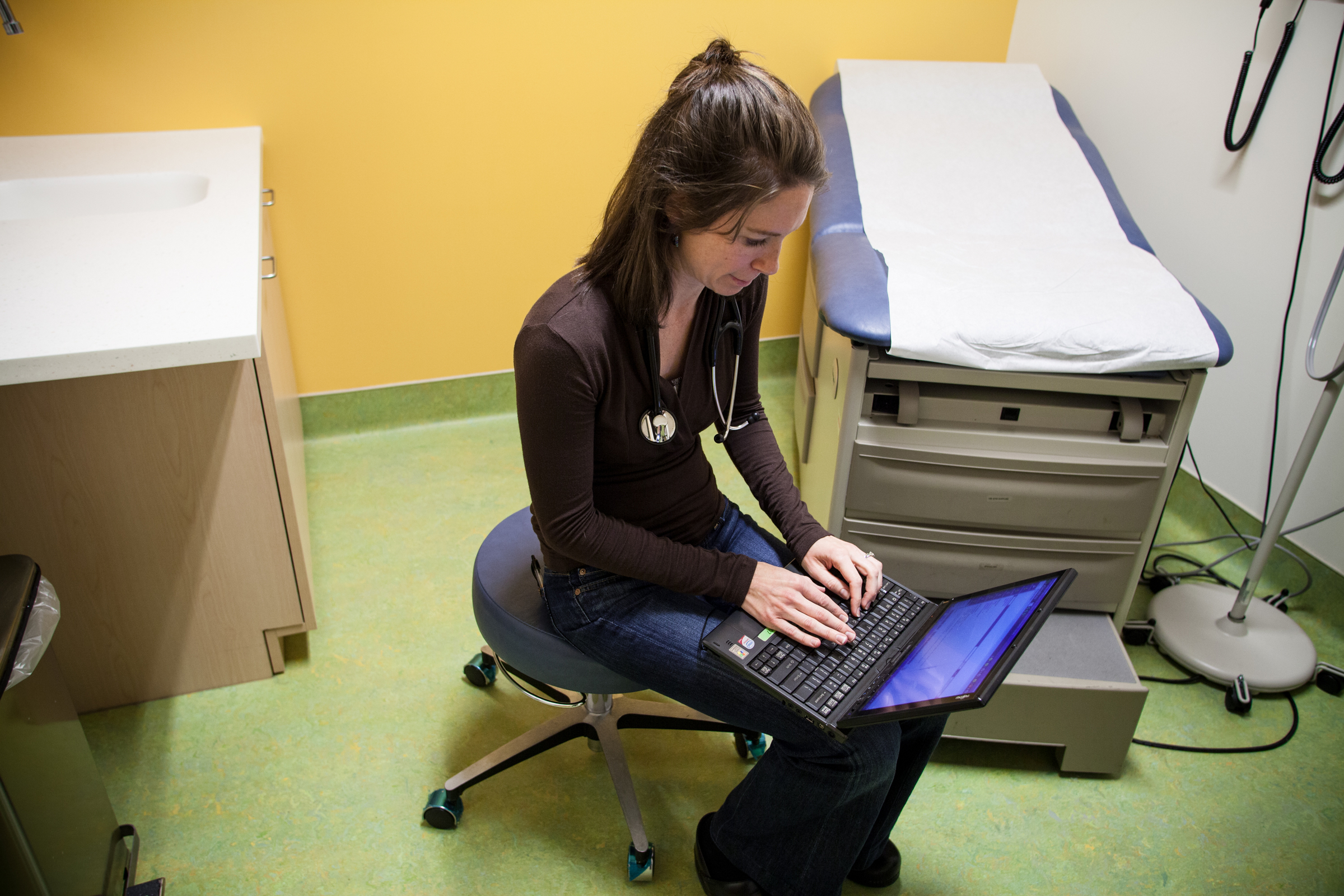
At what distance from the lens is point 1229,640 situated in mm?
1799

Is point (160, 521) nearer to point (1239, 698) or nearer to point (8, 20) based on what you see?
point (8, 20)

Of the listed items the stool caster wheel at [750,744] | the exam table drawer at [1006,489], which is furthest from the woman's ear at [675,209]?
the stool caster wheel at [750,744]

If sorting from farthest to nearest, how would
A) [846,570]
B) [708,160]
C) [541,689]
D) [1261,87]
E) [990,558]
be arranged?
1. [1261,87]
2. [990,558]
3. [541,689]
4. [846,570]
5. [708,160]

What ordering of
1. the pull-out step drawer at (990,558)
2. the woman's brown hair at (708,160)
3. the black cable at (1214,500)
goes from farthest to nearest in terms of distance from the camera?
the black cable at (1214,500) < the pull-out step drawer at (990,558) < the woman's brown hair at (708,160)

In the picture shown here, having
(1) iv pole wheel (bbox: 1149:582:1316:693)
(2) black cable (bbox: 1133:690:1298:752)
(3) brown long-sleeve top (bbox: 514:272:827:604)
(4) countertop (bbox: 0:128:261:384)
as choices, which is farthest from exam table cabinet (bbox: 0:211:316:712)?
(1) iv pole wheel (bbox: 1149:582:1316:693)

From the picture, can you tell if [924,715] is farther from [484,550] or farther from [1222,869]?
[1222,869]

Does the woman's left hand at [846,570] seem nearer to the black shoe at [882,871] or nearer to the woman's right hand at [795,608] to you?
the woman's right hand at [795,608]

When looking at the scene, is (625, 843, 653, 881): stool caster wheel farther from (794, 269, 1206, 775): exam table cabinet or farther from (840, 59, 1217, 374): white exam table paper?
(840, 59, 1217, 374): white exam table paper

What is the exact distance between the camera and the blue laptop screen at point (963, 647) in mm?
1046

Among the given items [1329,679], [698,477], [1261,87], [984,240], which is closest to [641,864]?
[698,477]

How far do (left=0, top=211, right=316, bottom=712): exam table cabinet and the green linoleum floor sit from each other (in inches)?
3.8

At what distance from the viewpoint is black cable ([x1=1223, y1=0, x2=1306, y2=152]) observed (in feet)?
5.76

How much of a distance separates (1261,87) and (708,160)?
4.97ft

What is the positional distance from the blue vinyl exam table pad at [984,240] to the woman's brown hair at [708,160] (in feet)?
1.69
